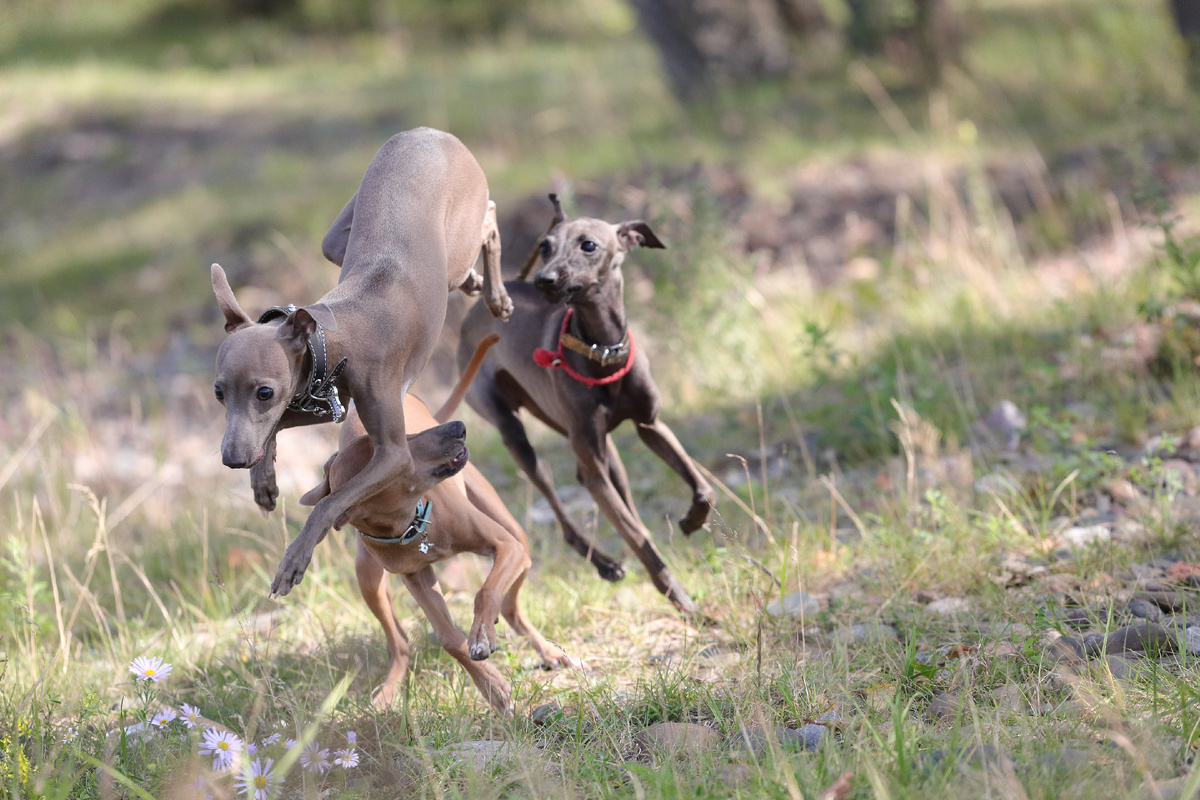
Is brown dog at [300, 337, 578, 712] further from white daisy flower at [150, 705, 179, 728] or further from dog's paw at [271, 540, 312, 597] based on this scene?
white daisy flower at [150, 705, 179, 728]

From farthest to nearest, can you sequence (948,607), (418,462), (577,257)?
(948,607) → (577,257) → (418,462)

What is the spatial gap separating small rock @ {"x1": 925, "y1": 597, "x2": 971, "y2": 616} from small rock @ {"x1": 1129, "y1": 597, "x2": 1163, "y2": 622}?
51 centimetres

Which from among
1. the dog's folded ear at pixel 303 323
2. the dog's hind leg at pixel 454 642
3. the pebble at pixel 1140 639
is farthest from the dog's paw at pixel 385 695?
the pebble at pixel 1140 639

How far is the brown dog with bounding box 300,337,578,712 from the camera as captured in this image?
3018 mm

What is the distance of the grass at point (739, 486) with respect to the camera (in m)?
3.07

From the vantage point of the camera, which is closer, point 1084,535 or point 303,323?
point 303,323

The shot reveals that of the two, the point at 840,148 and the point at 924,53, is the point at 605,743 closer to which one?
the point at 840,148

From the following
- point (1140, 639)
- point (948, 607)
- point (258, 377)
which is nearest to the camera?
point (258, 377)

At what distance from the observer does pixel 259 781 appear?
2713 millimetres

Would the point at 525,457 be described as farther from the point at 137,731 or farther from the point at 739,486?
the point at 137,731

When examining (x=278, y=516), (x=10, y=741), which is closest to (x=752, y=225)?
(x=278, y=516)

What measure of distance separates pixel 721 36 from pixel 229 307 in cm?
925

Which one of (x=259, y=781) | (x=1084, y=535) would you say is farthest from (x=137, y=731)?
(x=1084, y=535)

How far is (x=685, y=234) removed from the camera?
602 cm
